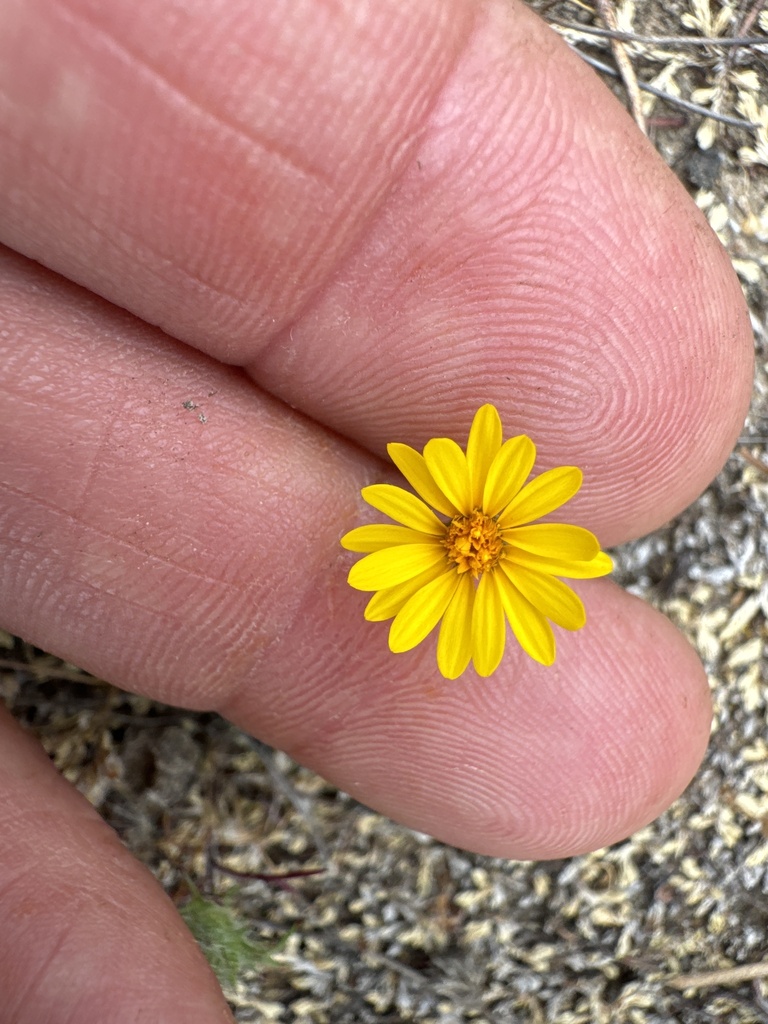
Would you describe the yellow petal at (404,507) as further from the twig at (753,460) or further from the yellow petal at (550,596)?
the twig at (753,460)

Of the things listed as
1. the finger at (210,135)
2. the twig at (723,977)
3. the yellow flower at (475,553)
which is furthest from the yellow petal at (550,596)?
the twig at (723,977)

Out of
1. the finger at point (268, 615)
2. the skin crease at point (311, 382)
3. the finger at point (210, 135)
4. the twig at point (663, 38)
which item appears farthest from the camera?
the twig at point (663, 38)

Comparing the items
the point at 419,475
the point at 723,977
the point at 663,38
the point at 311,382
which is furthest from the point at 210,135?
the point at 723,977

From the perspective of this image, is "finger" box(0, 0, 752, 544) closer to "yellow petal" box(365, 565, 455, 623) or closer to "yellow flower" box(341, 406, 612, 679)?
"yellow flower" box(341, 406, 612, 679)

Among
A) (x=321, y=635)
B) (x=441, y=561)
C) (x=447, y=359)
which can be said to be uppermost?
(x=447, y=359)

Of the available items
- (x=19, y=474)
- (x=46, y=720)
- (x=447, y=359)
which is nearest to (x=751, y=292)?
(x=447, y=359)

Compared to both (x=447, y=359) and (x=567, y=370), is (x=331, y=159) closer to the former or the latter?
(x=447, y=359)
